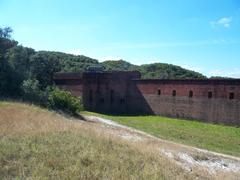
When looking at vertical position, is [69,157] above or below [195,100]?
below

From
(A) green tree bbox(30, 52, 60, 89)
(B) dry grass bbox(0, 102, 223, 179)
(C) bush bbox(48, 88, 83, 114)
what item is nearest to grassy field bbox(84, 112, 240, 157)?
(C) bush bbox(48, 88, 83, 114)

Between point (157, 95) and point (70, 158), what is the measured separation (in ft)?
99.0

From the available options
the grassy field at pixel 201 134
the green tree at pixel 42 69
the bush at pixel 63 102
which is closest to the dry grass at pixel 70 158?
the grassy field at pixel 201 134

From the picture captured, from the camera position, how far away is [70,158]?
10602 millimetres

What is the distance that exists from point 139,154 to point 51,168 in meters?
3.75

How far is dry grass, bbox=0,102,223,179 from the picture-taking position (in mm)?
9516

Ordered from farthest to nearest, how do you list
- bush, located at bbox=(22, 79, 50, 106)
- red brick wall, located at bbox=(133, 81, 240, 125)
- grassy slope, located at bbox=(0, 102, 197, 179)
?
red brick wall, located at bbox=(133, 81, 240, 125), bush, located at bbox=(22, 79, 50, 106), grassy slope, located at bbox=(0, 102, 197, 179)

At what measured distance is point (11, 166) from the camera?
9.54 meters

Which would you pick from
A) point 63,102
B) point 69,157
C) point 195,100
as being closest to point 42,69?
point 63,102

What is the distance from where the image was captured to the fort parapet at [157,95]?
32.7 meters

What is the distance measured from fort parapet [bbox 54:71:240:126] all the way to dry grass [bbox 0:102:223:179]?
2059cm

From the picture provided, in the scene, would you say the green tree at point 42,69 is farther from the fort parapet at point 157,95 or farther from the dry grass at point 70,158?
the dry grass at point 70,158

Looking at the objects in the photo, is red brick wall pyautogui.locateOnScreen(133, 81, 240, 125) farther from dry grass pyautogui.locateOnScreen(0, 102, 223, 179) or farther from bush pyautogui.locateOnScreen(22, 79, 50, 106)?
dry grass pyautogui.locateOnScreen(0, 102, 223, 179)

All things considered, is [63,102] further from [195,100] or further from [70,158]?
[70,158]
